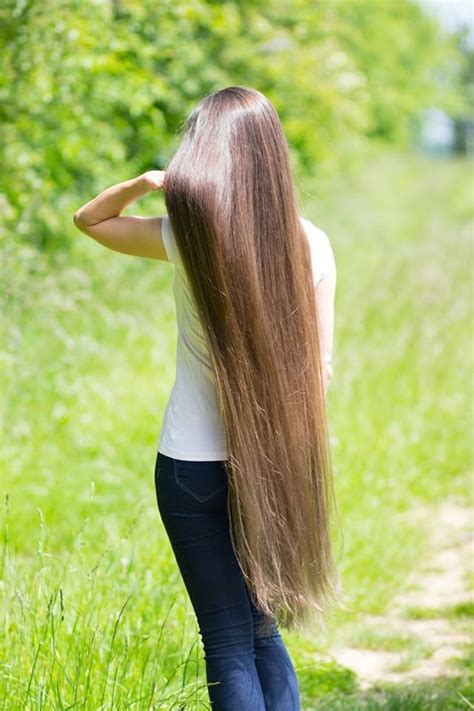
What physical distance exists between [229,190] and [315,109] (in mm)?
9454

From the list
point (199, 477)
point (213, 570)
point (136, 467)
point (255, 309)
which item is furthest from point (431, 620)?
point (255, 309)

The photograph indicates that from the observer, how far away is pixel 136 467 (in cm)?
545

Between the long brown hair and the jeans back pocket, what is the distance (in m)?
0.04

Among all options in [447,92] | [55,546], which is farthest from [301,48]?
[447,92]

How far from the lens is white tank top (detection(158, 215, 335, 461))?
246 cm

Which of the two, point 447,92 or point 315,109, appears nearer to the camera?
point 315,109

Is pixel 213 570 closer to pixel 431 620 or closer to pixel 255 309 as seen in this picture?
pixel 255 309

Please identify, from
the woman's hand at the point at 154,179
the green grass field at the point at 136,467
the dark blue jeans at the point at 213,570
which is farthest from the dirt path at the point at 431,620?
the woman's hand at the point at 154,179

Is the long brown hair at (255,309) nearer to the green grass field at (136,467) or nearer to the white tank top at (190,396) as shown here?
the white tank top at (190,396)

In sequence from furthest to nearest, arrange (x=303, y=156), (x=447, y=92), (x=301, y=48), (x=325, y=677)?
(x=447, y=92)
(x=303, y=156)
(x=301, y=48)
(x=325, y=677)

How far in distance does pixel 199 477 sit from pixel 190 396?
0.20 m

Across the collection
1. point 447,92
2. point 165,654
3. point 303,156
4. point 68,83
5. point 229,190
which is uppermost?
point 447,92

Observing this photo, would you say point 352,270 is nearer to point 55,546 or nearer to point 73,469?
point 73,469

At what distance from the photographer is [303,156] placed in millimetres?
13047
